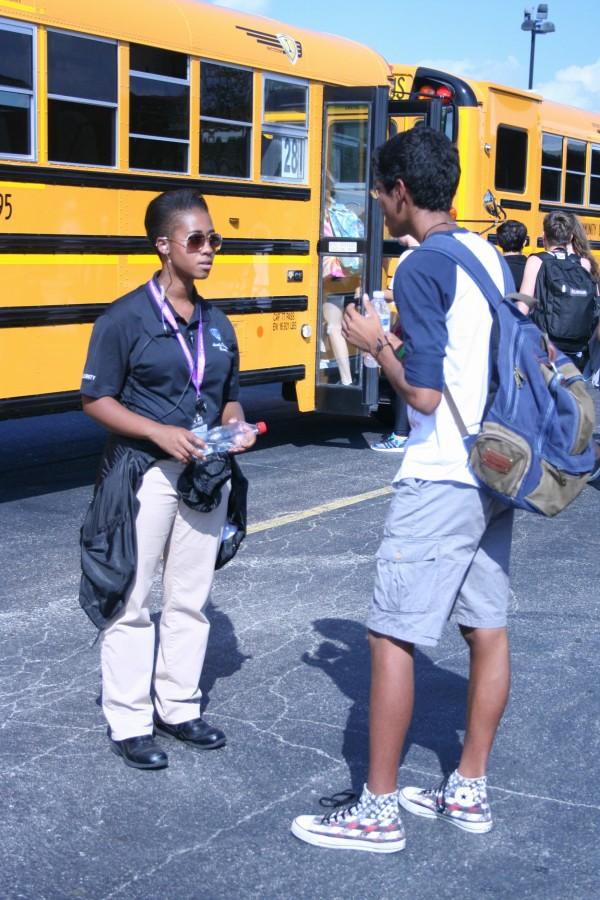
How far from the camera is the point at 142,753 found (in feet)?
12.4

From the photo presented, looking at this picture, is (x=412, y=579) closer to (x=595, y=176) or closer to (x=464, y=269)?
(x=464, y=269)

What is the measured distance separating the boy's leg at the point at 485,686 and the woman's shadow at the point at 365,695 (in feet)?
1.53

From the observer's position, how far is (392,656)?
10.5ft

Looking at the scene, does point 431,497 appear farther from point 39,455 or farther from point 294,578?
point 39,455

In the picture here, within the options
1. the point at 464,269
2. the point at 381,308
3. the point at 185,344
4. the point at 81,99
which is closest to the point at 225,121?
the point at 81,99

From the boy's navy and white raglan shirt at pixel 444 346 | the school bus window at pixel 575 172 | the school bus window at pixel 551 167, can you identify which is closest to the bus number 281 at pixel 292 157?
the school bus window at pixel 551 167

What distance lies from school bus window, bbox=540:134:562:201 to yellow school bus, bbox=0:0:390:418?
3.10m

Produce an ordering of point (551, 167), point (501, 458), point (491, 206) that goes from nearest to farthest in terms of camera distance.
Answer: point (501, 458) → point (491, 206) → point (551, 167)

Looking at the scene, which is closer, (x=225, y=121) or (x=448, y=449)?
(x=448, y=449)

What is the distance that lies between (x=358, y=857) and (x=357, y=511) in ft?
13.1

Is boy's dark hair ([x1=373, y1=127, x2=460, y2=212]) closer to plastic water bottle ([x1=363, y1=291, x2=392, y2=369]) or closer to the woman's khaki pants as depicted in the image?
the woman's khaki pants

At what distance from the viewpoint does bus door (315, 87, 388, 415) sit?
8.92m

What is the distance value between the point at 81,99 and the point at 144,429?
379 centimetres

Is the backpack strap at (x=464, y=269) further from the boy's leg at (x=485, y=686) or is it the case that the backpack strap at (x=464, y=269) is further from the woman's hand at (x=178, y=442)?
the woman's hand at (x=178, y=442)
